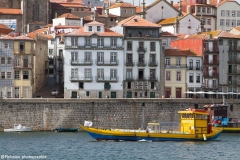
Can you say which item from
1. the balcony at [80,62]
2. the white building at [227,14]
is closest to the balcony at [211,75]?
the balcony at [80,62]

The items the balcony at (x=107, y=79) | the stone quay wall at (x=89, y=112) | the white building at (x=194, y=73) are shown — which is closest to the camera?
the stone quay wall at (x=89, y=112)

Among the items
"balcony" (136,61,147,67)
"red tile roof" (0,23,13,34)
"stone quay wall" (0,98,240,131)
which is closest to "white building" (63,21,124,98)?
"balcony" (136,61,147,67)

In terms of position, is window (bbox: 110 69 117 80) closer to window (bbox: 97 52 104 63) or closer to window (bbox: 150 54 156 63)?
window (bbox: 97 52 104 63)

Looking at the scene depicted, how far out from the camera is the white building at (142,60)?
12412 centimetres

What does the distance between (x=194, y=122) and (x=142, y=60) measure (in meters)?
24.3

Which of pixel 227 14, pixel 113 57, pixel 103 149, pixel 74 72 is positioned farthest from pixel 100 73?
pixel 227 14

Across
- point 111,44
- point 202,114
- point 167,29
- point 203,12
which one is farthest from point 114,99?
point 203,12

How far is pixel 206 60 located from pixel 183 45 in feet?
18.3

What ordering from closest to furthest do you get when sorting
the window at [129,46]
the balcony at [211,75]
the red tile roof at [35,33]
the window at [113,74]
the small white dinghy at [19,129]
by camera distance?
the small white dinghy at [19,129]
the window at [113,74]
the window at [129,46]
the balcony at [211,75]
the red tile roof at [35,33]

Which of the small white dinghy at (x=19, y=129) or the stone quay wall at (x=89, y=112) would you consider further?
the stone quay wall at (x=89, y=112)

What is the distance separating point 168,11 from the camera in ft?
540

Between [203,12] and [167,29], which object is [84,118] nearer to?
[167,29]

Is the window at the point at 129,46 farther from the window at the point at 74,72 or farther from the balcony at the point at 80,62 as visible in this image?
the window at the point at 74,72

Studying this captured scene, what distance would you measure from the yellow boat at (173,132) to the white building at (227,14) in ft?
222
